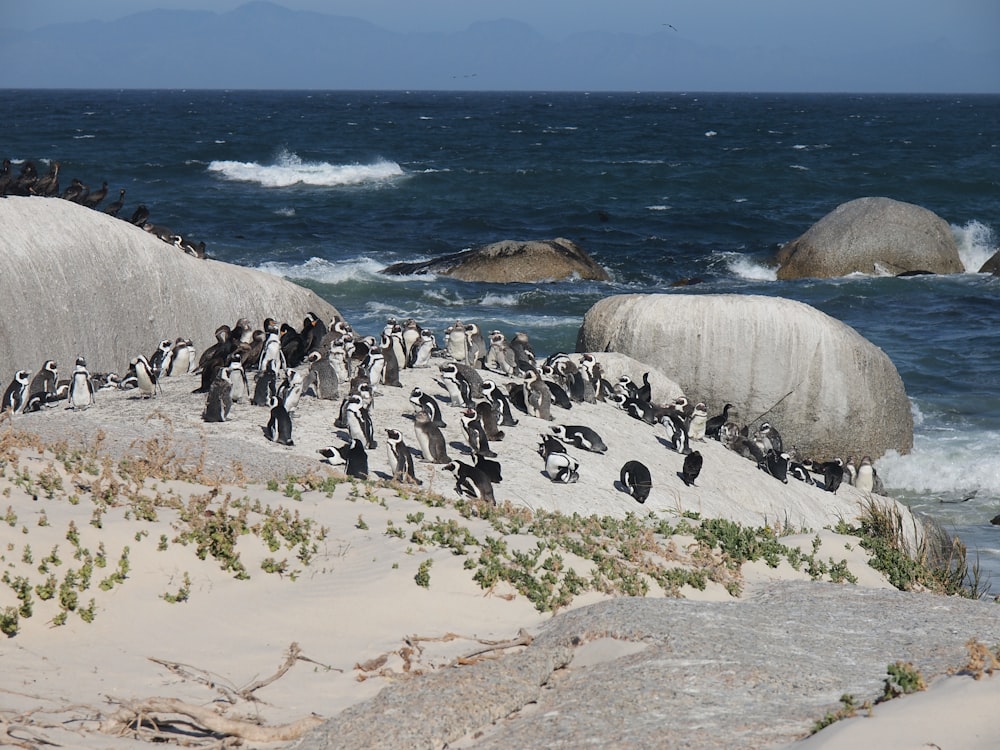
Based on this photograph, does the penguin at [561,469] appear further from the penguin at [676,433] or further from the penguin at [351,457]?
the penguin at [676,433]

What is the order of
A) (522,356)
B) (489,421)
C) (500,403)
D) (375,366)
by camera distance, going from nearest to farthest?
(489,421)
(500,403)
(375,366)
(522,356)

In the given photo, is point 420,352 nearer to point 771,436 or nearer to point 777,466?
point 777,466

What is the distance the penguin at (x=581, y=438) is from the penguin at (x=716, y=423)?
358 centimetres

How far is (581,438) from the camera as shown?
45.0ft

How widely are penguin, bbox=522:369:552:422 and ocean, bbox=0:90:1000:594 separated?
556 centimetres

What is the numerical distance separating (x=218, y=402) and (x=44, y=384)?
3.08 m

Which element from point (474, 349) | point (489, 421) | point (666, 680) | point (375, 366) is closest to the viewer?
point (666, 680)

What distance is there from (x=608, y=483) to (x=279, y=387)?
4.31 meters

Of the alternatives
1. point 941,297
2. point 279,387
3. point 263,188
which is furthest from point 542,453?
point 263,188

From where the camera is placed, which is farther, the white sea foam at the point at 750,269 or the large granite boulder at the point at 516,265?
the white sea foam at the point at 750,269

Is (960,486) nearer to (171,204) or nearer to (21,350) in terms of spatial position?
(21,350)

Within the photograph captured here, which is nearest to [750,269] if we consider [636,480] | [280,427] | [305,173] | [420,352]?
[420,352]

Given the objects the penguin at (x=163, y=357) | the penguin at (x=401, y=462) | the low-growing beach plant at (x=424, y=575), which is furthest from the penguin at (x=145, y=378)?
the low-growing beach plant at (x=424, y=575)

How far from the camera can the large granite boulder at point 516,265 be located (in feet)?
103
